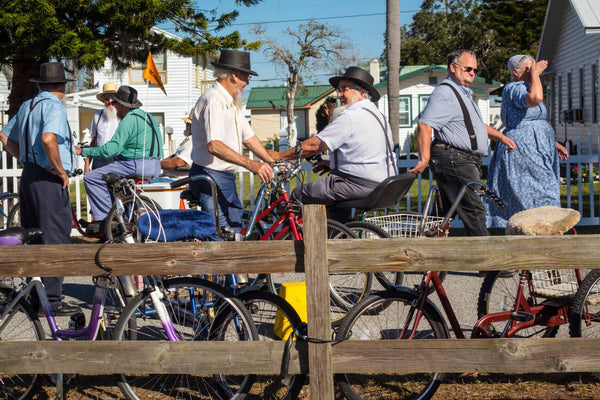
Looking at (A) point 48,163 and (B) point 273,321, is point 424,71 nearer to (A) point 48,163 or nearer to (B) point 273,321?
(A) point 48,163

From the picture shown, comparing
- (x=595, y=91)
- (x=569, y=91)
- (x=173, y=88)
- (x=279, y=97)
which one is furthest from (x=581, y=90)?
(x=279, y=97)

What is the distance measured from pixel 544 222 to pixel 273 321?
1.74 meters

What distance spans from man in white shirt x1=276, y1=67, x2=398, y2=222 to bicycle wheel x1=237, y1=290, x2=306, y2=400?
1.81 m

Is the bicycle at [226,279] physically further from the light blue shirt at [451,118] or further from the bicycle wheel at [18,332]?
the light blue shirt at [451,118]

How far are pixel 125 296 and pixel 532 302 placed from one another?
8.18 feet

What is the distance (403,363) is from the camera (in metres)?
3.85

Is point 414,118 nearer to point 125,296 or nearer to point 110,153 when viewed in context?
point 110,153

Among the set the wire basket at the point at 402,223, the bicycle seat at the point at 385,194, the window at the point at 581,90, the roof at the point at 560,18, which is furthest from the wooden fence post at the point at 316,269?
the window at the point at 581,90

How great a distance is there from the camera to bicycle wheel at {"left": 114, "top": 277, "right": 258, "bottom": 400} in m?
4.32

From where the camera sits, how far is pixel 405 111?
1884 inches

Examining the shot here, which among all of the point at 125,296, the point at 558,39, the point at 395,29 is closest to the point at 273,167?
the point at 125,296

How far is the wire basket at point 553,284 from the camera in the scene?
486cm

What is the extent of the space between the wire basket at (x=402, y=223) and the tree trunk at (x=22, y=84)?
7733mm

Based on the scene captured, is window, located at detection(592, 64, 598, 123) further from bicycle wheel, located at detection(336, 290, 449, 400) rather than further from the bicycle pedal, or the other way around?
bicycle wheel, located at detection(336, 290, 449, 400)
